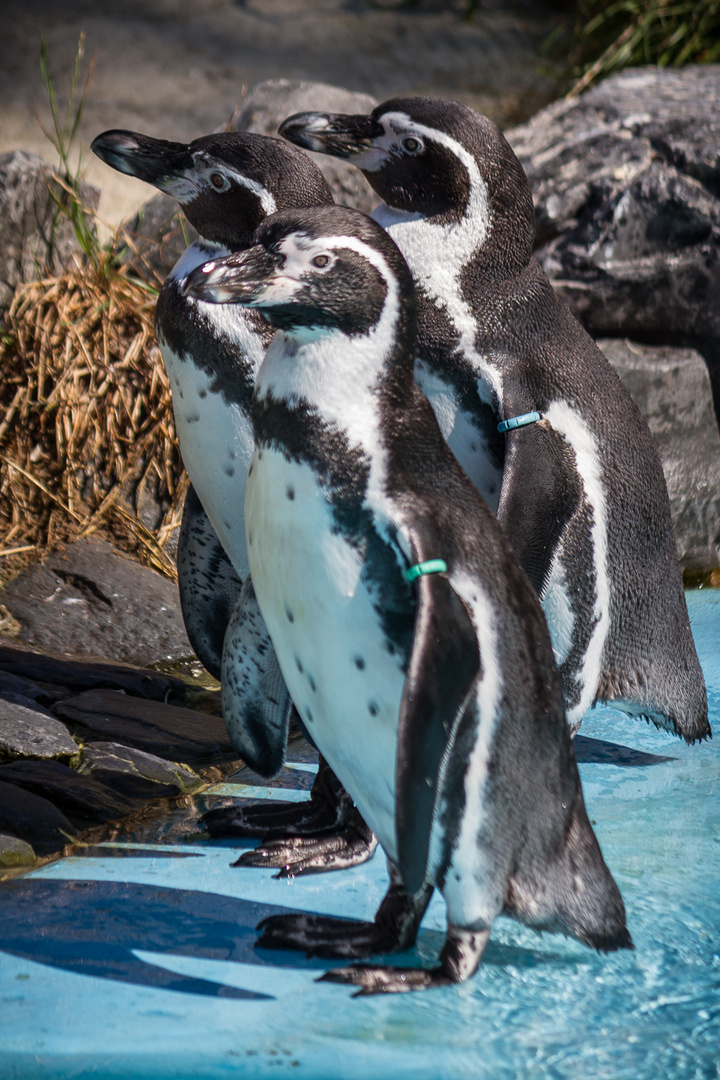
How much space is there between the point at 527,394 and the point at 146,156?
875mm

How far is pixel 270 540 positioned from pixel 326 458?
0.47 ft

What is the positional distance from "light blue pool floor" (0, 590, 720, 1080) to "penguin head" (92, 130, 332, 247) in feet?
3.74

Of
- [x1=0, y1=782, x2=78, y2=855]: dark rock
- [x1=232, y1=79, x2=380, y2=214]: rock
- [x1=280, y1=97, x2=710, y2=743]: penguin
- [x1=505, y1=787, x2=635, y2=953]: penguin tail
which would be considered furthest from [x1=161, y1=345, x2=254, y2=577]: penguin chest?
[x1=232, y1=79, x2=380, y2=214]: rock

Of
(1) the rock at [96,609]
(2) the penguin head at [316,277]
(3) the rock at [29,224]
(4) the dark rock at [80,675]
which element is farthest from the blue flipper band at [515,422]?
(3) the rock at [29,224]

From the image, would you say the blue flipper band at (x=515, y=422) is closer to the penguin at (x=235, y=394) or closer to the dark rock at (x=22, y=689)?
the penguin at (x=235, y=394)

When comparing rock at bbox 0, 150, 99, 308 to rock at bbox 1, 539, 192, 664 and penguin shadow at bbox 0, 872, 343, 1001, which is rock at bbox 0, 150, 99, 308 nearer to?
rock at bbox 1, 539, 192, 664

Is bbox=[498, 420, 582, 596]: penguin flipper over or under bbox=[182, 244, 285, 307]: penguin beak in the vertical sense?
under

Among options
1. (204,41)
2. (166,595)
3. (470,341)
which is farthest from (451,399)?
(204,41)

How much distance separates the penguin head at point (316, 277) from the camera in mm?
1524

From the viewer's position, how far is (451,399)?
2.10 m

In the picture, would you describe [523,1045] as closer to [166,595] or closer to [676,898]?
[676,898]

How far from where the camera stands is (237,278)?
5.03 ft

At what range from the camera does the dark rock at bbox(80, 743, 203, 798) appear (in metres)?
2.29

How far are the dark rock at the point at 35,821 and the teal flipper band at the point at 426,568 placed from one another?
0.96 m
